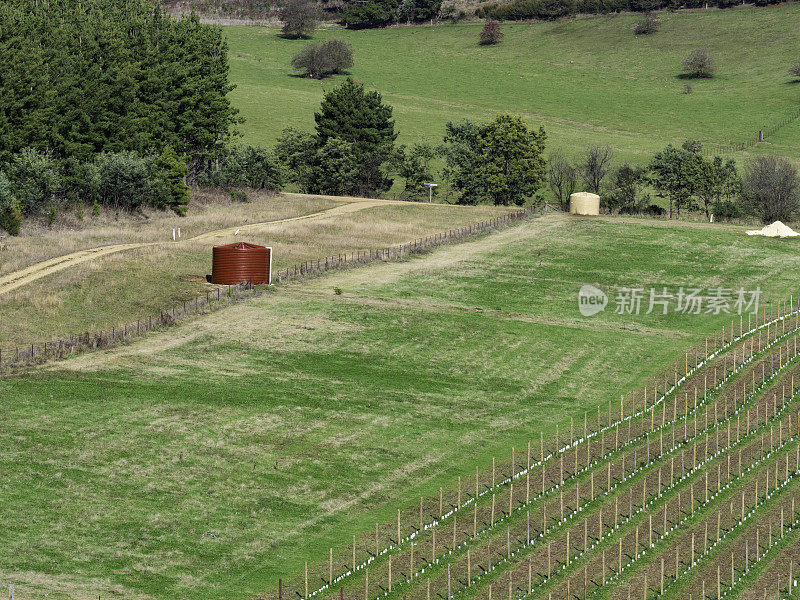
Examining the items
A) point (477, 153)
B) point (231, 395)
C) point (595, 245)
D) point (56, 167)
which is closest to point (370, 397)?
point (231, 395)

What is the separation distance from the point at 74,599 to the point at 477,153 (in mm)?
121087

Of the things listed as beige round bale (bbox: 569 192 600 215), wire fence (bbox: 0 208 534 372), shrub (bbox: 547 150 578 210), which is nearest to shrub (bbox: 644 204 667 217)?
beige round bale (bbox: 569 192 600 215)

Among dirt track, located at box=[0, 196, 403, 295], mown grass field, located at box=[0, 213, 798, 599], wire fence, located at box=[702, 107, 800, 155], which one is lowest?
mown grass field, located at box=[0, 213, 798, 599]

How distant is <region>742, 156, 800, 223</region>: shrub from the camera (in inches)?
5384

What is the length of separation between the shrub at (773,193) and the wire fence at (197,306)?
3569 centimetres

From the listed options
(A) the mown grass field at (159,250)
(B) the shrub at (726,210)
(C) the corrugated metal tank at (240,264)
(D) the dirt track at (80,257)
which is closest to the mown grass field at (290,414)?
(C) the corrugated metal tank at (240,264)

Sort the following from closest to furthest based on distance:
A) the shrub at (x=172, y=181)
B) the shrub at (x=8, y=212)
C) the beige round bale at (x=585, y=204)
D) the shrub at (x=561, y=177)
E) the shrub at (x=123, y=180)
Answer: the shrub at (x=8, y=212), the shrub at (x=123, y=180), the shrub at (x=172, y=181), the beige round bale at (x=585, y=204), the shrub at (x=561, y=177)

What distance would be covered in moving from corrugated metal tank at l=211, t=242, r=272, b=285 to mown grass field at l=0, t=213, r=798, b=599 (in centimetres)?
246

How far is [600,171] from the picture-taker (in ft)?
512

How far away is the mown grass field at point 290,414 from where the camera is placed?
45.7 meters

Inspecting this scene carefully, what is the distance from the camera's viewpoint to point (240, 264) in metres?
91.6

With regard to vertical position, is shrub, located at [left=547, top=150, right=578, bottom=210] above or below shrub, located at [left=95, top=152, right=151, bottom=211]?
above

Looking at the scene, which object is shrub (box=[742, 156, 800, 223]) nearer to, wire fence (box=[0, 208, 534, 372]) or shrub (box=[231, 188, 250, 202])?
wire fence (box=[0, 208, 534, 372])

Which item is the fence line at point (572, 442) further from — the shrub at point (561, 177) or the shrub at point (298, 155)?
the shrub at point (298, 155)
